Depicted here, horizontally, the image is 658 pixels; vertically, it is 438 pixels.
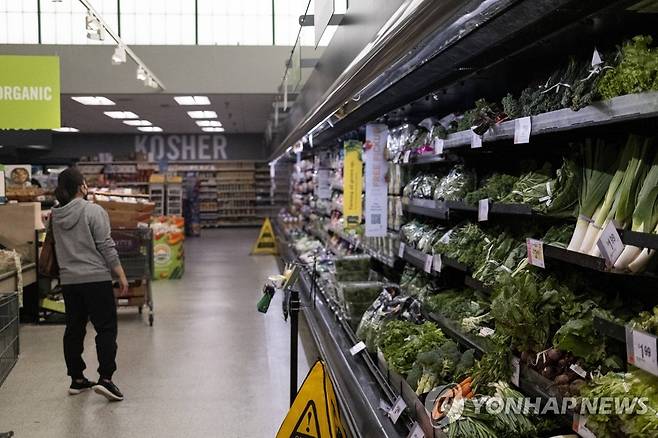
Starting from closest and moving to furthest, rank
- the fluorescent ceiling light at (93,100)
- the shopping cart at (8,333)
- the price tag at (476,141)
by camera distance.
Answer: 1. the price tag at (476,141)
2. the shopping cart at (8,333)
3. the fluorescent ceiling light at (93,100)

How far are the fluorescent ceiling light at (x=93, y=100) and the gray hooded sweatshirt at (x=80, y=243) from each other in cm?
1077

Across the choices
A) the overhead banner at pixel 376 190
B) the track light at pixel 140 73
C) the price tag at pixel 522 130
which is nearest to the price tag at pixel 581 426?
the price tag at pixel 522 130

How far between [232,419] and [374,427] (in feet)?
5.57

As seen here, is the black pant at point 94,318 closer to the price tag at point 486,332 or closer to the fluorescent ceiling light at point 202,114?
the price tag at point 486,332

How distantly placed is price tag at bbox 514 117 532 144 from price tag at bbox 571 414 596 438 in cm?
101

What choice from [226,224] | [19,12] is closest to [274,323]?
[19,12]

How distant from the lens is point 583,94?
6.95 ft

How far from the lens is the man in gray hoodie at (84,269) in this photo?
4898 mm

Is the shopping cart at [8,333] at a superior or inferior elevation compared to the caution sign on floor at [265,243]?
superior

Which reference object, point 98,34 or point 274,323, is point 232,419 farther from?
point 98,34

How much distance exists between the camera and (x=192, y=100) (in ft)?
51.5

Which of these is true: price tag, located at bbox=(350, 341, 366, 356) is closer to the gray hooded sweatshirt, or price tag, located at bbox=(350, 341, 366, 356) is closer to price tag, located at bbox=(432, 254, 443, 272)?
price tag, located at bbox=(432, 254, 443, 272)

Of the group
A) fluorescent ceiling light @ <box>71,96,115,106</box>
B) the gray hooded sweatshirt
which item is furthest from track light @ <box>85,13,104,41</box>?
fluorescent ceiling light @ <box>71,96,115,106</box>

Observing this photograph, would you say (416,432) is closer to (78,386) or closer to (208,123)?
(78,386)
